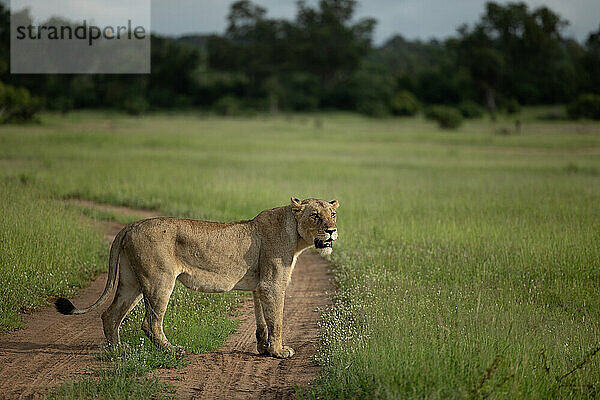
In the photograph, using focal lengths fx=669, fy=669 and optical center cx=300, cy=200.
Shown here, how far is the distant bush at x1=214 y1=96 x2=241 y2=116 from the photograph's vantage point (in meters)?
73.0

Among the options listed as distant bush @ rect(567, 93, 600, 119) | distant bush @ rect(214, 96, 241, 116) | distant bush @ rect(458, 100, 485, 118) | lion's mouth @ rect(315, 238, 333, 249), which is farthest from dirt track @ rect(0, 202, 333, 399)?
distant bush @ rect(214, 96, 241, 116)

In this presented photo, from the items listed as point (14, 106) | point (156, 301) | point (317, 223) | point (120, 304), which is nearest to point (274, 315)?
point (317, 223)

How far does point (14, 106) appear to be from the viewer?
43.9m

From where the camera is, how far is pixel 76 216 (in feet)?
44.8

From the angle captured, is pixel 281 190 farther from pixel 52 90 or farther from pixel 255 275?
pixel 52 90

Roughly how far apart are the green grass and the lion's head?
1.12 meters

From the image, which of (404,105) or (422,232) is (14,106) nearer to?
(422,232)

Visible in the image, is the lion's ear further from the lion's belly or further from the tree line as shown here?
the tree line

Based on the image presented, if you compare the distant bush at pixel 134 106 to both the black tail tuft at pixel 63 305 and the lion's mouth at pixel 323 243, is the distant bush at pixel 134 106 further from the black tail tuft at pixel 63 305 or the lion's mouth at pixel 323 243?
the lion's mouth at pixel 323 243

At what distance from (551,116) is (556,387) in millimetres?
54454

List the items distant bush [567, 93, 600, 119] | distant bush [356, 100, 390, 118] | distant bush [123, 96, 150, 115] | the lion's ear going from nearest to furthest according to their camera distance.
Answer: the lion's ear → distant bush [567, 93, 600, 119] → distant bush [123, 96, 150, 115] → distant bush [356, 100, 390, 118]

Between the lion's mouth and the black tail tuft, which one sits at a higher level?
the lion's mouth

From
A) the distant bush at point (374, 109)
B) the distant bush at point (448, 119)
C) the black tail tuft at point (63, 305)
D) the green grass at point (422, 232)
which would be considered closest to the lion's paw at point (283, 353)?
the green grass at point (422, 232)

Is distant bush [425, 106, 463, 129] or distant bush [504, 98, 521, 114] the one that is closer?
distant bush [425, 106, 463, 129]
